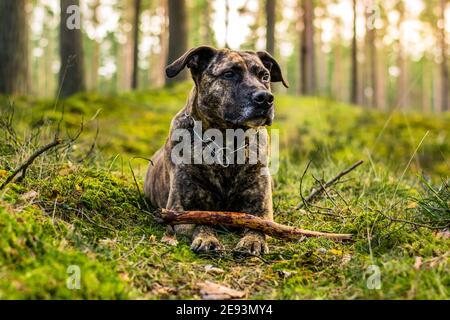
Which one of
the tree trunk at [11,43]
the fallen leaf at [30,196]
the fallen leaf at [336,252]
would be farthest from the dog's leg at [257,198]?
the tree trunk at [11,43]

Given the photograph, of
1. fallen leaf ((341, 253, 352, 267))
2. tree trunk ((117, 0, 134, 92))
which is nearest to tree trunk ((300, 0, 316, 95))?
tree trunk ((117, 0, 134, 92))

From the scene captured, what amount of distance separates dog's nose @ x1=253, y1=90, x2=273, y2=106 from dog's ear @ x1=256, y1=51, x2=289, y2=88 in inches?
38.0

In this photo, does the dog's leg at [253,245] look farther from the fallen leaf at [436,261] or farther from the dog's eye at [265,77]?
the dog's eye at [265,77]

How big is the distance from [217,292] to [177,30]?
1382cm

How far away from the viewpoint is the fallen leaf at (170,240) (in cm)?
403

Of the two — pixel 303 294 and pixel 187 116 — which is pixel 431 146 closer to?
pixel 187 116

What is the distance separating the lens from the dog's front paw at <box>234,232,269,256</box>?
12.8 feet

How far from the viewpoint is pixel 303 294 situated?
307cm

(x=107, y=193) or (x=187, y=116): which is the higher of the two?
(x=187, y=116)

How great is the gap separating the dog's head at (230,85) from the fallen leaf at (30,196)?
5.15ft

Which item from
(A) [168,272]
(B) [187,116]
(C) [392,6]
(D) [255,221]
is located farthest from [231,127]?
(C) [392,6]

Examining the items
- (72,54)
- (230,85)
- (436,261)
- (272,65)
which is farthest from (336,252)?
(72,54)
